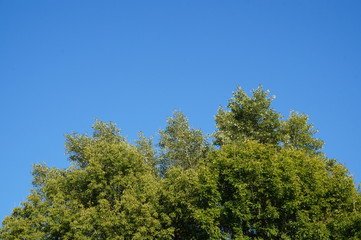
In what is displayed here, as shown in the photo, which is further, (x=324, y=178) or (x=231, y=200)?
(x=324, y=178)

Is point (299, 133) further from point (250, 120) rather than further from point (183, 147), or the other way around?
point (183, 147)

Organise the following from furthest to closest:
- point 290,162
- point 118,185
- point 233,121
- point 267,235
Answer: point 233,121 < point 118,185 < point 290,162 < point 267,235

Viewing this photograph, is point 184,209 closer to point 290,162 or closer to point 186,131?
point 290,162

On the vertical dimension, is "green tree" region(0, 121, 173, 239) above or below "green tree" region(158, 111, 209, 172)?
below

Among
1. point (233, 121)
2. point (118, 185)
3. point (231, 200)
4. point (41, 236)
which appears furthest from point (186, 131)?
point (41, 236)

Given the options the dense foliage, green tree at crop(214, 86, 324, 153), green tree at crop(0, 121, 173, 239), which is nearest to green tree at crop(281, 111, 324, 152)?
green tree at crop(214, 86, 324, 153)

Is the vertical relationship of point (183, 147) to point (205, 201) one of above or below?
above

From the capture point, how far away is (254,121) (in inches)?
2450

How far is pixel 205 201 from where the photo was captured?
145ft

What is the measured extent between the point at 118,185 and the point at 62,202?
25.7 feet

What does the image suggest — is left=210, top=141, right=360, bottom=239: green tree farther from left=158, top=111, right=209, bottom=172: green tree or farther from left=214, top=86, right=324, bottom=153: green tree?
left=158, top=111, right=209, bottom=172: green tree

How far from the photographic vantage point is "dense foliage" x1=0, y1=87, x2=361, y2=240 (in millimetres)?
42688

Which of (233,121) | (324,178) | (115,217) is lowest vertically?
(115,217)

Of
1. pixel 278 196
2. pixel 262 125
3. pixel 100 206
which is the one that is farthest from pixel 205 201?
pixel 262 125
